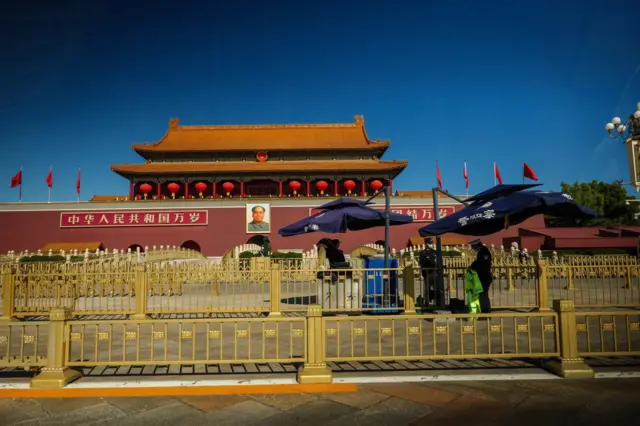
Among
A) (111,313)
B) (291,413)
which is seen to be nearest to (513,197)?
(291,413)

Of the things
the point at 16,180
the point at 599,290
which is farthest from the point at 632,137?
the point at 16,180

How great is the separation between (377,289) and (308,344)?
4.67 m

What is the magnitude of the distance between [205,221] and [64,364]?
23.2 m

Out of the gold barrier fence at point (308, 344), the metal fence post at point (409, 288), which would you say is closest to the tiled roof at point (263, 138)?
the metal fence post at point (409, 288)

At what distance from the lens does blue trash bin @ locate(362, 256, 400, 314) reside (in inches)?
342

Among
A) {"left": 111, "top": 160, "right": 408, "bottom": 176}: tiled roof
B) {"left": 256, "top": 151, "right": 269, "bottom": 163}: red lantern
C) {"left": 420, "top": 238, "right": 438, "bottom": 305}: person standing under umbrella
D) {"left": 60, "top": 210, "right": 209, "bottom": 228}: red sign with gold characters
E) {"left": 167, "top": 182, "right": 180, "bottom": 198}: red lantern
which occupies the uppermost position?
{"left": 256, "top": 151, "right": 269, "bottom": 163}: red lantern

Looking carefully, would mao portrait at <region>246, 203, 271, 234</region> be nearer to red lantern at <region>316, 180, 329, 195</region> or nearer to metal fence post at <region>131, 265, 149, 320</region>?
red lantern at <region>316, 180, 329, 195</region>

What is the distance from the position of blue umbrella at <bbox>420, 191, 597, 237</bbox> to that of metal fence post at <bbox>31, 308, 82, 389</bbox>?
5573mm

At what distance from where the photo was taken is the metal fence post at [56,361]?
449cm

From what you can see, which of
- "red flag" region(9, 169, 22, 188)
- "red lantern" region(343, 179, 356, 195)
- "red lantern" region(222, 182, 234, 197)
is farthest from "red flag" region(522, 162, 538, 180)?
"red flag" region(9, 169, 22, 188)

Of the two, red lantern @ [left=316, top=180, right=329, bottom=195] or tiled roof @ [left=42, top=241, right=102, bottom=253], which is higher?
red lantern @ [left=316, top=180, right=329, bottom=195]

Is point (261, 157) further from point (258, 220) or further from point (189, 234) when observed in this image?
point (189, 234)

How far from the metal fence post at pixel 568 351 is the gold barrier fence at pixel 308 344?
1cm

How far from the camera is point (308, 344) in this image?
184 inches
